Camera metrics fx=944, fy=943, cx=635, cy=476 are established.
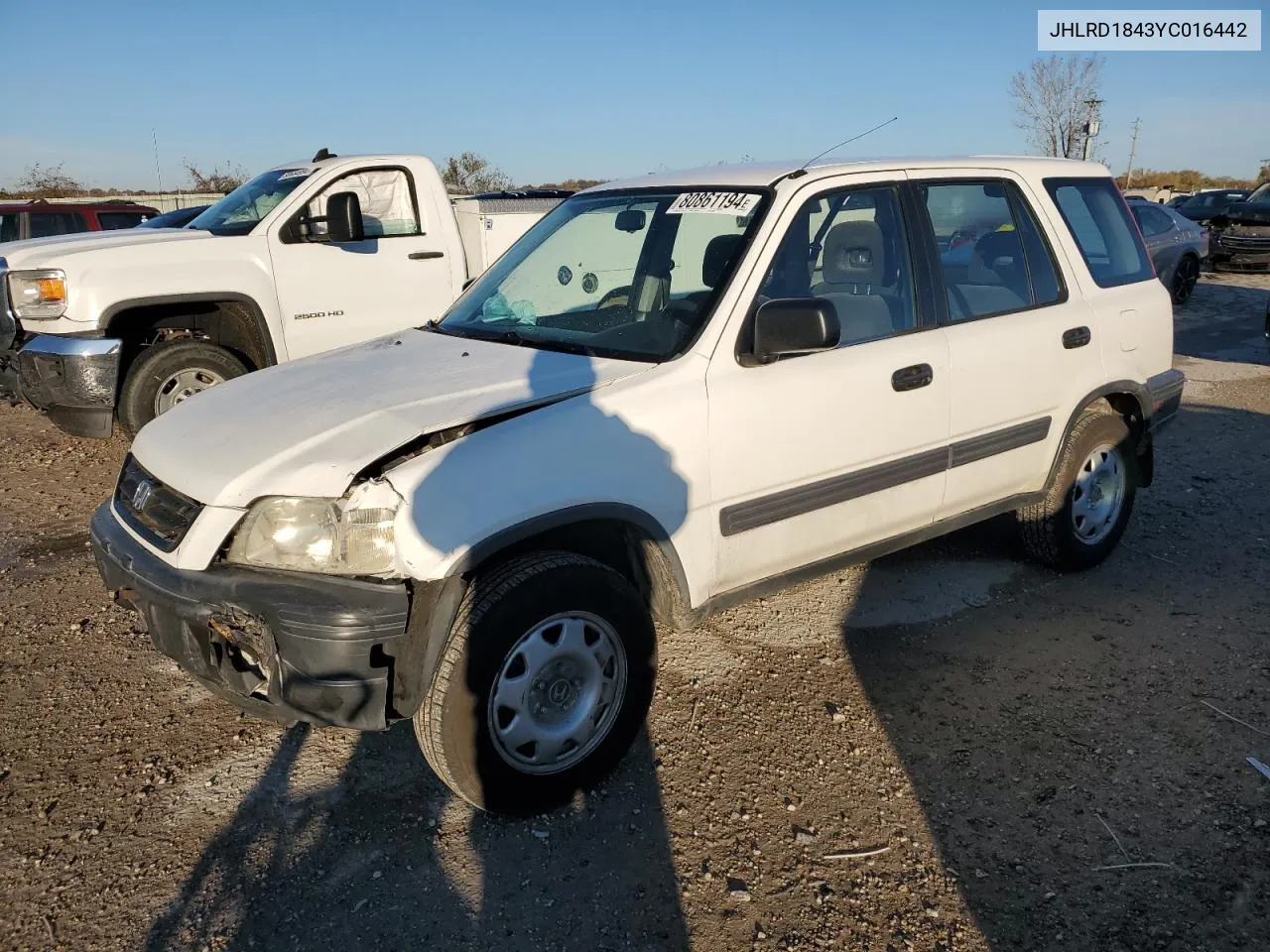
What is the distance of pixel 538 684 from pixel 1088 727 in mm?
2041

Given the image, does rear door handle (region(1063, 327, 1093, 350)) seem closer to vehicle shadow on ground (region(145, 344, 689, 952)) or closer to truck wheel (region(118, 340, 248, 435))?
vehicle shadow on ground (region(145, 344, 689, 952))

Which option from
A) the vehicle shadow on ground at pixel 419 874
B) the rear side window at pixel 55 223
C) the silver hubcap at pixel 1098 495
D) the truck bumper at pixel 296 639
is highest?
the rear side window at pixel 55 223

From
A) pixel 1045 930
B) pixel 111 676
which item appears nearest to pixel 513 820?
pixel 1045 930

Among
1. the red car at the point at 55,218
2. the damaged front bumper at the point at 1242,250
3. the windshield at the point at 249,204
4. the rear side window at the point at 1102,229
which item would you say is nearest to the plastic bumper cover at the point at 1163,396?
the rear side window at the point at 1102,229

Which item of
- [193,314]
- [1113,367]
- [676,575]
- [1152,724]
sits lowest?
[1152,724]

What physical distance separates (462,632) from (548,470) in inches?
20.4

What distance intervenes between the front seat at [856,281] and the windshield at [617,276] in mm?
430

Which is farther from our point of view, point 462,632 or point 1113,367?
point 1113,367

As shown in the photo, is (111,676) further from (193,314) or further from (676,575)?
(193,314)

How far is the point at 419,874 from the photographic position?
106 inches

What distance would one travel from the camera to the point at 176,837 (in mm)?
2842

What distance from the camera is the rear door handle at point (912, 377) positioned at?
3525mm

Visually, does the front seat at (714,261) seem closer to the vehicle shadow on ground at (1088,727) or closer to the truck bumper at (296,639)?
the truck bumper at (296,639)

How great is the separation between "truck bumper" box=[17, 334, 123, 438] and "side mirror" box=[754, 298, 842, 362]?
4521 millimetres
